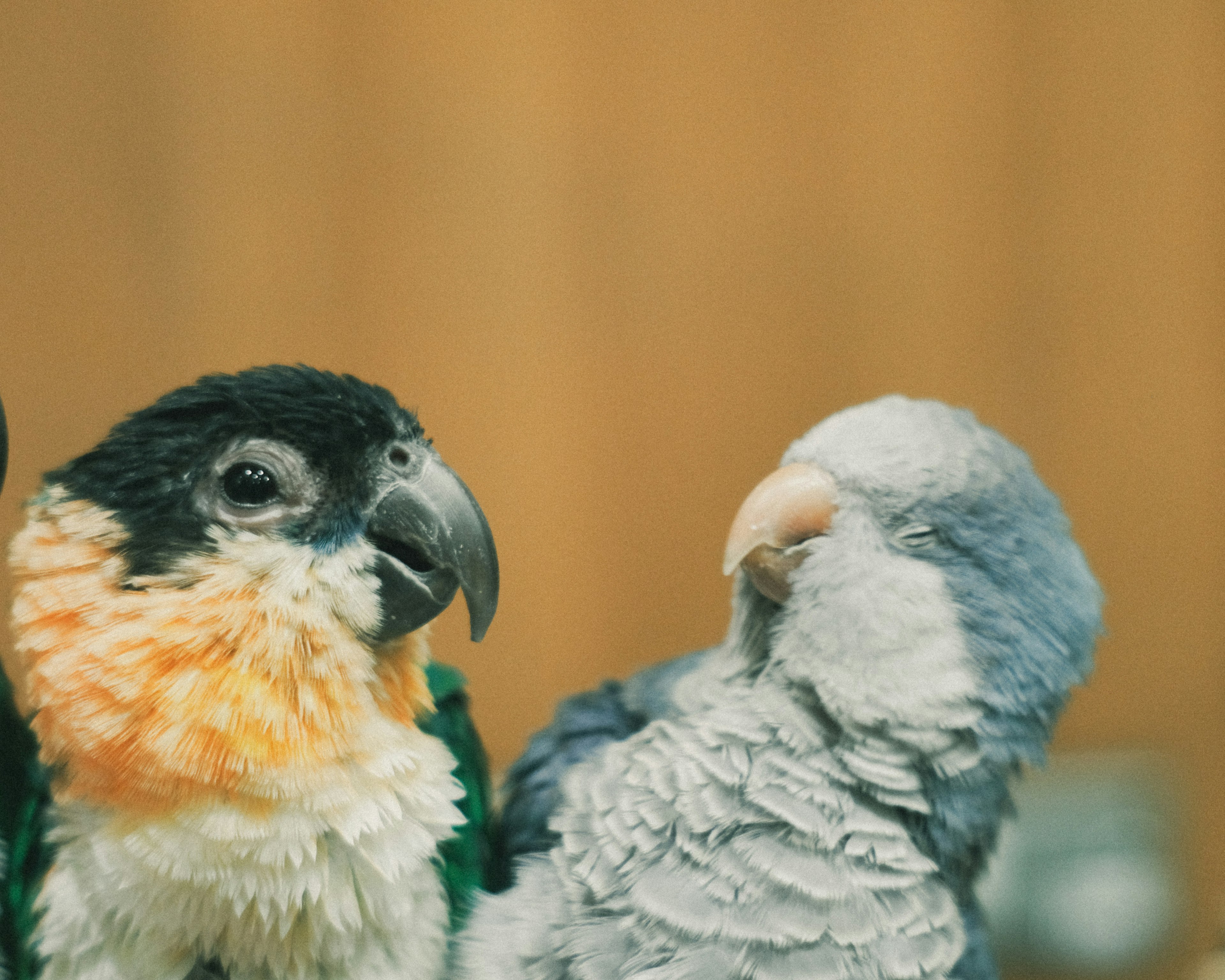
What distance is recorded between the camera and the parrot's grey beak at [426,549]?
0.54 m

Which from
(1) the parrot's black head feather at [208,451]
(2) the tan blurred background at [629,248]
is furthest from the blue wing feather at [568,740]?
(2) the tan blurred background at [629,248]

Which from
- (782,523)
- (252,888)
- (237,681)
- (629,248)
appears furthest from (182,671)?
(629,248)

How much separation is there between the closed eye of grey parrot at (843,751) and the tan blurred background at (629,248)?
0.78 meters

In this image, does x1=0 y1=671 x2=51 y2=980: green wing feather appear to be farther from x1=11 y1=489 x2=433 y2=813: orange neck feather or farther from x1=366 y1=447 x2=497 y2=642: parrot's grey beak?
x1=366 y1=447 x2=497 y2=642: parrot's grey beak

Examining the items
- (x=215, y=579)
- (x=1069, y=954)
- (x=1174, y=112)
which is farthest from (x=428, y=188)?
(x=1069, y=954)

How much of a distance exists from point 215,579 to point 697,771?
0.31m

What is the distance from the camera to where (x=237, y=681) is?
1.65 ft

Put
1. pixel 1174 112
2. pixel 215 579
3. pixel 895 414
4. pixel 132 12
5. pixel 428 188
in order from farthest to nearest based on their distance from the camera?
pixel 1174 112 < pixel 428 188 < pixel 132 12 < pixel 895 414 < pixel 215 579

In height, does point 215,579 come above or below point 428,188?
below

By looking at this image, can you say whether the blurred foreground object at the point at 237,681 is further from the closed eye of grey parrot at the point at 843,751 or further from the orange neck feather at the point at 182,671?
the closed eye of grey parrot at the point at 843,751

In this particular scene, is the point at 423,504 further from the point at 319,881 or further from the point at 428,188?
the point at 428,188

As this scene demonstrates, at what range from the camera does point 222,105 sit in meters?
1.21

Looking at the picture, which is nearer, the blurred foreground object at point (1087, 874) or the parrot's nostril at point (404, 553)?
the parrot's nostril at point (404, 553)

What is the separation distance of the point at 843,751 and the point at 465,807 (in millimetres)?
268
